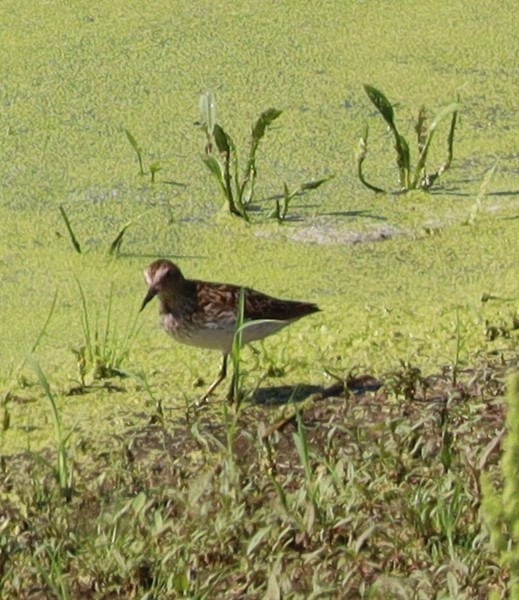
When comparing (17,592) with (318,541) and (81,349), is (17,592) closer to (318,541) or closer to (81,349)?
(318,541)

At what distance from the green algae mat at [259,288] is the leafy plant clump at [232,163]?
61mm

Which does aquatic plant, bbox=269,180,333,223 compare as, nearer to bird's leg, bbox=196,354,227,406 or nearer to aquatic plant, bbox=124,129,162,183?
aquatic plant, bbox=124,129,162,183

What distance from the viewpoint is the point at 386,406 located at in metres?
4.74

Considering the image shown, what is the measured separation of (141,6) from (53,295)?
2312 millimetres

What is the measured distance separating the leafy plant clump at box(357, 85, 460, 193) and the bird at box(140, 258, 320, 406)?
3.99ft

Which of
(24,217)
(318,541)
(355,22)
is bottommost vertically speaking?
(318,541)

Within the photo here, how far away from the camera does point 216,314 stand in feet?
16.0

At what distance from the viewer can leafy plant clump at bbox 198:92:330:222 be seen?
588 cm

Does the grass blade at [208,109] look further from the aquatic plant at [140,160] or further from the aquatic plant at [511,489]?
the aquatic plant at [511,489]

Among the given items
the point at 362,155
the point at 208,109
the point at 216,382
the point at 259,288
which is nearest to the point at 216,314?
the point at 216,382

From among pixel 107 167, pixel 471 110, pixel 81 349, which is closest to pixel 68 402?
pixel 81 349

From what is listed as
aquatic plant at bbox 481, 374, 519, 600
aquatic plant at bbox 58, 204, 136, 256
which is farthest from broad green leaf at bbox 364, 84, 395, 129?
aquatic plant at bbox 481, 374, 519, 600

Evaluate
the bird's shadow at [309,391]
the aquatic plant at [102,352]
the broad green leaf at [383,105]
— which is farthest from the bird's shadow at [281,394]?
the broad green leaf at [383,105]

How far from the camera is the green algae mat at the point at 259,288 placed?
3818mm
